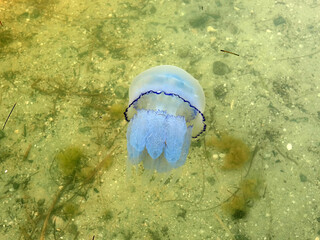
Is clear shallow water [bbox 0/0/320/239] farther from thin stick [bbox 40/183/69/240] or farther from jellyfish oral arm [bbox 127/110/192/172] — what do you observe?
jellyfish oral arm [bbox 127/110/192/172]

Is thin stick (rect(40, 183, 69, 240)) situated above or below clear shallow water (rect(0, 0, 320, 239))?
below

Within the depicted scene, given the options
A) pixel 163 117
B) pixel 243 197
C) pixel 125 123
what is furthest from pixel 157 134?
pixel 243 197

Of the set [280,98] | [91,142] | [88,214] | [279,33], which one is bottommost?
[88,214]

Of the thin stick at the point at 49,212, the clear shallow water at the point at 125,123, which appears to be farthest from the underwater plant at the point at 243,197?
the thin stick at the point at 49,212

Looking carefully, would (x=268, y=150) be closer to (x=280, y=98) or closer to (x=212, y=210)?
(x=280, y=98)

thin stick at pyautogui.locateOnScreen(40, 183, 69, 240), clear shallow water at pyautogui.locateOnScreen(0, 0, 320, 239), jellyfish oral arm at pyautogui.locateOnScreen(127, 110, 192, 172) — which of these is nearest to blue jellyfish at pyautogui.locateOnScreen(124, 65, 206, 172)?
jellyfish oral arm at pyautogui.locateOnScreen(127, 110, 192, 172)

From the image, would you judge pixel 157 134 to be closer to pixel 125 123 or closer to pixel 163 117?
pixel 163 117

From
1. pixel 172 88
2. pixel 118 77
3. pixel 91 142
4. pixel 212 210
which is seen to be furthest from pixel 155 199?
pixel 118 77
